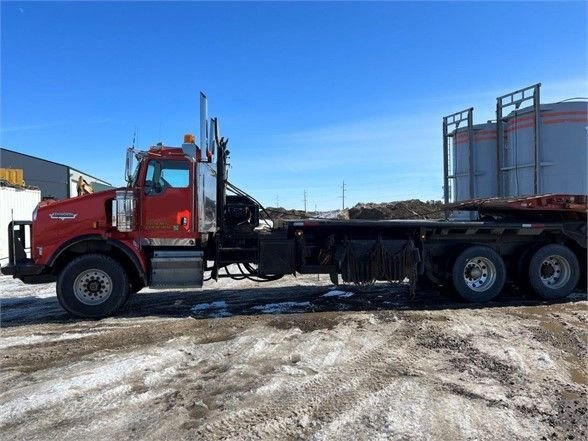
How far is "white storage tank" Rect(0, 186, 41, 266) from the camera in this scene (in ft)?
60.2

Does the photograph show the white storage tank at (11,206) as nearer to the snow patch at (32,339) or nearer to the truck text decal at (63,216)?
the truck text decal at (63,216)

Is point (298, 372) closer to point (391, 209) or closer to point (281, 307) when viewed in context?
point (281, 307)

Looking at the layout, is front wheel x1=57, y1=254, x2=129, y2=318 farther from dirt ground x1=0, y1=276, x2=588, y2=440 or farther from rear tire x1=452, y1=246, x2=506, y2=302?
rear tire x1=452, y1=246, x2=506, y2=302

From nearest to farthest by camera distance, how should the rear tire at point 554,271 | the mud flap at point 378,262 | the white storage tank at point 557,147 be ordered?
the mud flap at point 378,262 < the rear tire at point 554,271 < the white storage tank at point 557,147

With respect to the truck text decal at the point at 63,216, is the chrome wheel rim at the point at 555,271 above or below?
below

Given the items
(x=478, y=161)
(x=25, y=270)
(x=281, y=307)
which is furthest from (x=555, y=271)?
(x=25, y=270)

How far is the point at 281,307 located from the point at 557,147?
23.3ft

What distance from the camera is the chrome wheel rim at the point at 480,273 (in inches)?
369

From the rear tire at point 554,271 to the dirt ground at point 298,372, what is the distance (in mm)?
584

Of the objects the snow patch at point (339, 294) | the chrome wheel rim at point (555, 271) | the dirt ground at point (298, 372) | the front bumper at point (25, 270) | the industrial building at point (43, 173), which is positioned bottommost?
the dirt ground at point (298, 372)

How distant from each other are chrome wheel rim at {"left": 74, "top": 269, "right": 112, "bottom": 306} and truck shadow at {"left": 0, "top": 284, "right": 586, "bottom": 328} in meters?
0.41

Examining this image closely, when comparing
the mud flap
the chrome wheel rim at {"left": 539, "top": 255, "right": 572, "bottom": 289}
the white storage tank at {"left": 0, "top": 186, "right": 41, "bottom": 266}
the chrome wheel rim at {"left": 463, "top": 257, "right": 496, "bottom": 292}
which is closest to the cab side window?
the mud flap

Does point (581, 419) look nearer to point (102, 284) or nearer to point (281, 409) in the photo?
point (281, 409)

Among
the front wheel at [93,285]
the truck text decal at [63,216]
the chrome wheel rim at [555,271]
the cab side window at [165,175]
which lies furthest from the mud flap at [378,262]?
the truck text decal at [63,216]
